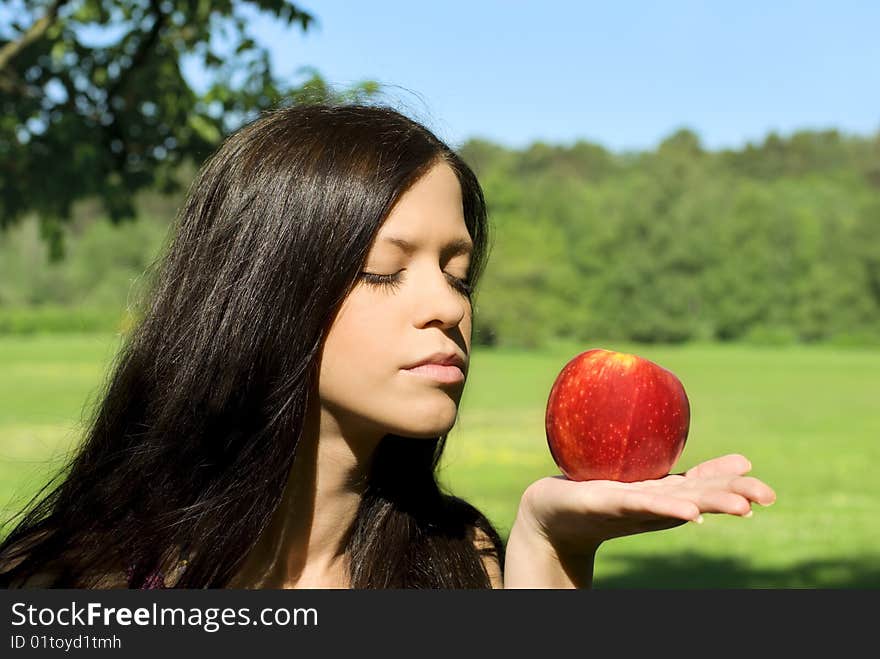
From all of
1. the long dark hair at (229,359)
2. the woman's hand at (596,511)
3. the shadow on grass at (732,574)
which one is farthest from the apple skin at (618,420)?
the shadow on grass at (732,574)

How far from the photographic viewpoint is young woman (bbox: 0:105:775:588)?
1.93 metres

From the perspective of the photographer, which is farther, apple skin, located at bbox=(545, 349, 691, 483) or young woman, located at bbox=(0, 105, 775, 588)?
apple skin, located at bbox=(545, 349, 691, 483)

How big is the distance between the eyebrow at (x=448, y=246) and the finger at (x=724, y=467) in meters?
0.60

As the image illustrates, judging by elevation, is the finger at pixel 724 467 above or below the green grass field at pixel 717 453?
above

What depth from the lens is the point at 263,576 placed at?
216 cm

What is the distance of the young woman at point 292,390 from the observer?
193 centimetres

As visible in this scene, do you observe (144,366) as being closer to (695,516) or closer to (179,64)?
(695,516)

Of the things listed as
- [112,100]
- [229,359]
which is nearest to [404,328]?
[229,359]

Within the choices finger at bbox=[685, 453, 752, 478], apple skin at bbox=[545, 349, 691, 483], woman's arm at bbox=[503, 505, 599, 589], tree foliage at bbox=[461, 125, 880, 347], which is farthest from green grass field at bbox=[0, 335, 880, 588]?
tree foliage at bbox=[461, 125, 880, 347]

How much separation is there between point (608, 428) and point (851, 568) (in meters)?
8.53

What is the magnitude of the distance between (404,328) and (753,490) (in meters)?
0.67

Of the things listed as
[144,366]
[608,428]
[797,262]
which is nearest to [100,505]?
[144,366]

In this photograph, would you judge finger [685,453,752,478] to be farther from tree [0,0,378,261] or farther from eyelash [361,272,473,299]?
tree [0,0,378,261]

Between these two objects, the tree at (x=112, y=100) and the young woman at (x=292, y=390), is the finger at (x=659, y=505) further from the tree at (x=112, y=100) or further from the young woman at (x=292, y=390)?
the tree at (x=112, y=100)
